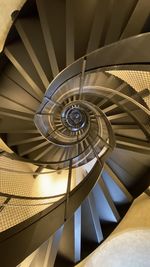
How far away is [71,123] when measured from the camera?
167 inches

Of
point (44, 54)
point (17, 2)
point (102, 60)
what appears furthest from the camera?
point (44, 54)

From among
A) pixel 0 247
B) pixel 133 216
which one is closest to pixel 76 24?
pixel 133 216

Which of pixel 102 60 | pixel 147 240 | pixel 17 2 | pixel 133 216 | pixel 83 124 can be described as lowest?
pixel 147 240

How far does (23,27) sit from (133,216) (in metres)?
2.73

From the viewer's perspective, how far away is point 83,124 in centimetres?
409

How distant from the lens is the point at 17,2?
10.6 feet

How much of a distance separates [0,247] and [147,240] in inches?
72.9

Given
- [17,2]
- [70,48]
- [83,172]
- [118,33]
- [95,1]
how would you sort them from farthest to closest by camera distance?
[83,172], [17,2], [95,1], [70,48], [118,33]

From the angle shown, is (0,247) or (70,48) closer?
(0,247)

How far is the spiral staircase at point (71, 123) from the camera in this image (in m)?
2.29

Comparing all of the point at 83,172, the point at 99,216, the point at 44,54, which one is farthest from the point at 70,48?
the point at 99,216

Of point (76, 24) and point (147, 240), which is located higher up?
point (76, 24)

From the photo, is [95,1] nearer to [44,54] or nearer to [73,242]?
[44,54]

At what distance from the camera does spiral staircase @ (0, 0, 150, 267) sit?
7.52 feet
